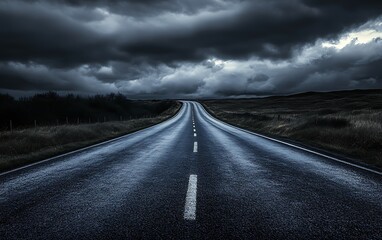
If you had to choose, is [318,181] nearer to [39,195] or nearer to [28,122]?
[39,195]

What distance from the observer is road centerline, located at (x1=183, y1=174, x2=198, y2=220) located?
3.95 m

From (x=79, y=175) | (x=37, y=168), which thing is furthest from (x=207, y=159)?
(x=37, y=168)

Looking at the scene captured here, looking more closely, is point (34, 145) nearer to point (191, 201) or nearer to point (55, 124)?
point (191, 201)

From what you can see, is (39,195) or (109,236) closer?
(109,236)

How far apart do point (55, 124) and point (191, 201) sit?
44196 millimetres

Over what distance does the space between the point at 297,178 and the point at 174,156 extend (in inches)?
175

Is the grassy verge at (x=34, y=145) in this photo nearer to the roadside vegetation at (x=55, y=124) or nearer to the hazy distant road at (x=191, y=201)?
the roadside vegetation at (x=55, y=124)

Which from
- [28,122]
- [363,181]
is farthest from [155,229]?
[28,122]

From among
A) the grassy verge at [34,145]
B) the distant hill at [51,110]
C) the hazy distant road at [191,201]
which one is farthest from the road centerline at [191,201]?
the distant hill at [51,110]

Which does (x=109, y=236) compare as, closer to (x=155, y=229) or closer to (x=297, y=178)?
(x=155, y=229)

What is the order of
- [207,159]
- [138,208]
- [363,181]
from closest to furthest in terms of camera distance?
[138,208] < [363,181] < [207,159]

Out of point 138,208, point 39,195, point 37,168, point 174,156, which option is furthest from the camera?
point 174,156

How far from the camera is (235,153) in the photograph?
33.8ft

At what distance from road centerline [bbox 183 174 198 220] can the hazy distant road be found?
0.01 metres
